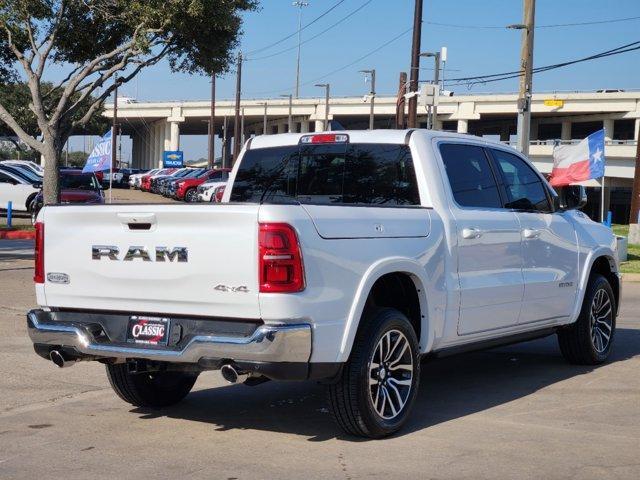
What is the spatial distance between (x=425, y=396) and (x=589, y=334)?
204 centimetres

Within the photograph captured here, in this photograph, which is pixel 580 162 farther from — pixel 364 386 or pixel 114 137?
pixel 114 137

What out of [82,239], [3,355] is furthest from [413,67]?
[82,239]

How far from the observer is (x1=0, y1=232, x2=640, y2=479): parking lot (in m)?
5.65

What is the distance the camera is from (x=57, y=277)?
6.35 meters

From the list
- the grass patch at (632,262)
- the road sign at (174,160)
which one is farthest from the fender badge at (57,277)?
the road sign at (174,160)

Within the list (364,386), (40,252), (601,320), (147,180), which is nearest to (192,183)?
(147,180)

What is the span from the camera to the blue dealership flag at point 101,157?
87.4 feet

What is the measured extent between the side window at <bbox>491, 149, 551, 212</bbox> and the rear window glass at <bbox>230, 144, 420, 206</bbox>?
1.13m

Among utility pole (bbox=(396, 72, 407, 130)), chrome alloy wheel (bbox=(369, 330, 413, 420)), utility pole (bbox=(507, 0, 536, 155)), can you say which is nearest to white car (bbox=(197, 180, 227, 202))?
utility pole (bbox=(396, 72, 407, 130))

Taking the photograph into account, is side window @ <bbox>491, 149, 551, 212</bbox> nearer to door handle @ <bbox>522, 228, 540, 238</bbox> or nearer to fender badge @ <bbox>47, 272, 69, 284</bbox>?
door handle @ <bbox>522, 228, 540, 238</bbox>

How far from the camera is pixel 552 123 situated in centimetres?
9894

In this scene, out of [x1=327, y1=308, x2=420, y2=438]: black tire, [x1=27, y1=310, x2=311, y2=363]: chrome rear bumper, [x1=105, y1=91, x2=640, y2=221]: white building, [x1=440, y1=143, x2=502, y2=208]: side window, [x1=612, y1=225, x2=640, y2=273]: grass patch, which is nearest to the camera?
[x1=27, y1=310, x2=311, y2=363]: chrome rear bumper

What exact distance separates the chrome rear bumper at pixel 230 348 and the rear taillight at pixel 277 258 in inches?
9.0

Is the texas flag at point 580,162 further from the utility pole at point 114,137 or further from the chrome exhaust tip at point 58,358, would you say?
the chrome exhaust tip at point 58,358
